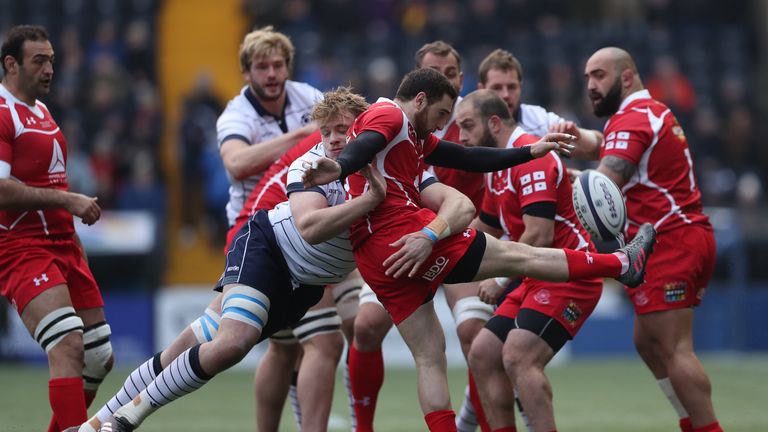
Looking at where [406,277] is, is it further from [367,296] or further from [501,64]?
[501,64]

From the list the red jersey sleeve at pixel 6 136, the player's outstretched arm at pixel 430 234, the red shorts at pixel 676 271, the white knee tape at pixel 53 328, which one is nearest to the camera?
the player's outstretched arm at pixel 430 234

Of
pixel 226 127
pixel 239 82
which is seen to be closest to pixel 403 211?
pixel 226 127

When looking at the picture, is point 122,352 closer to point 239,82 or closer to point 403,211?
point 239,82

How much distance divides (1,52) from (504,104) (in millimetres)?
3346

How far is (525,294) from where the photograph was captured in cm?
737

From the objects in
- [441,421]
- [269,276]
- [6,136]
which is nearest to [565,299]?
[441,421]

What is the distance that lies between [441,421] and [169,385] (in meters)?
1.59

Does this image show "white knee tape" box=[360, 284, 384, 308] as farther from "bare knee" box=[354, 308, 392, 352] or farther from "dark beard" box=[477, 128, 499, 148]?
"dark beard" box=[477, 128, 499, 148]

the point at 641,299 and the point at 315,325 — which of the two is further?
the point at 641,299

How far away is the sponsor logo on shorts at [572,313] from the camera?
23.5 feet

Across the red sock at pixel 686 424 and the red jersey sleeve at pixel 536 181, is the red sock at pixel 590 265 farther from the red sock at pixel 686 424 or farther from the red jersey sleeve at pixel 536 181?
the red sock at pixel 686 424

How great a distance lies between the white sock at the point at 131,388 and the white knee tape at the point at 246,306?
58cm

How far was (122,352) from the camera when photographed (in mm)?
15508

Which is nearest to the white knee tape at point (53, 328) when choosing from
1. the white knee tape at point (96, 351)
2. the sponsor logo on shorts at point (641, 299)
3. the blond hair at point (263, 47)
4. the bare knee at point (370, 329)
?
the white knee tape at point (96, 351)
